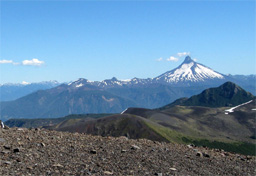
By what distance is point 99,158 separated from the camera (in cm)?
2053

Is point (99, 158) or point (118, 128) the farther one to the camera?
point (118, 128)

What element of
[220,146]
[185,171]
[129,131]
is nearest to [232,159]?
[185,171]

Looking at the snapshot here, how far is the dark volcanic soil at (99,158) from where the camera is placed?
1788 cm

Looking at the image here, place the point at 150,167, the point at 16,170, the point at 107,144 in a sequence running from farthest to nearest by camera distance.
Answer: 1. the point at 107,144
2. the point at 150,167
3. the point at 16,170

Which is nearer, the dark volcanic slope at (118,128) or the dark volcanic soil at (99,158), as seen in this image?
the dark volcanic soil at (99,158)

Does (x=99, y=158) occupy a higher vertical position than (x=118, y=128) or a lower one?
higher

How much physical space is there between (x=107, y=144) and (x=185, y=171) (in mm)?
7465

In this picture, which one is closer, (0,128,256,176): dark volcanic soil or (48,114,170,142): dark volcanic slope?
(0,128,256,176): dark volcanic soil

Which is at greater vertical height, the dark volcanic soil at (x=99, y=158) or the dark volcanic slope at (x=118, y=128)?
the dark volcanic soil at (x=99, y=158)

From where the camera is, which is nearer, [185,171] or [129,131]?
[185,171]

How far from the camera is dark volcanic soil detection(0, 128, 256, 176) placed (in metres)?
17.9

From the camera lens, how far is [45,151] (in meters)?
20.7

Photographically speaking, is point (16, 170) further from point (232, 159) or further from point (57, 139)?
point (232, 159)

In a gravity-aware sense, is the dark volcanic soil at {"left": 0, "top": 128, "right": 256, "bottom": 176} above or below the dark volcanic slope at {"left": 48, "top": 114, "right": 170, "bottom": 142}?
above
